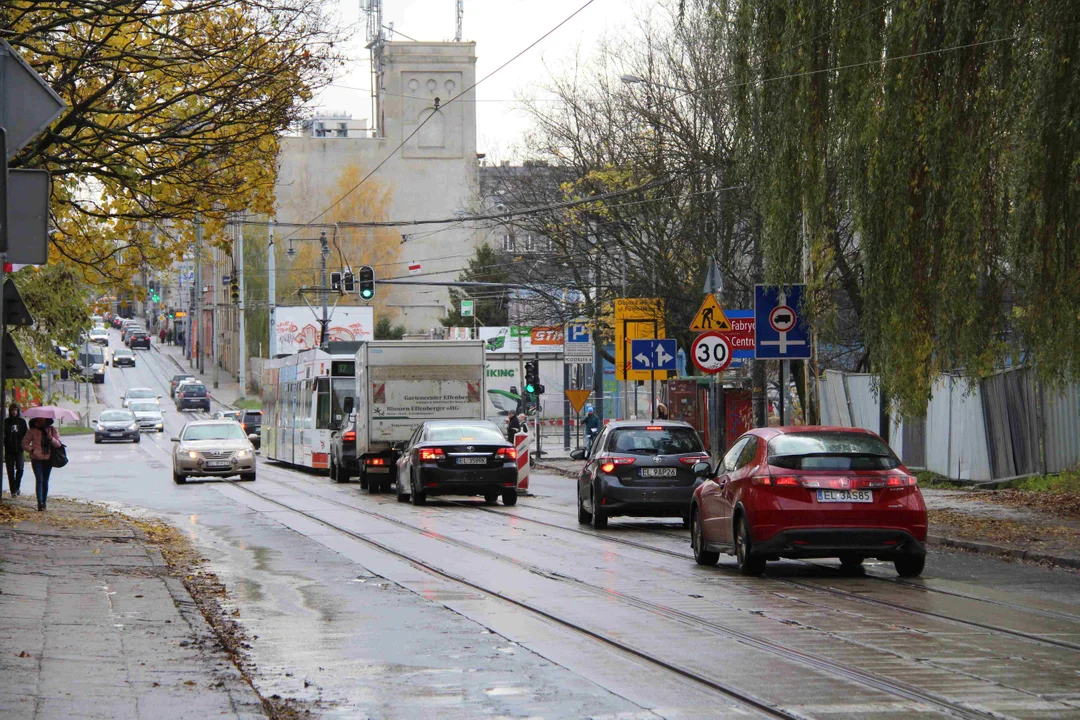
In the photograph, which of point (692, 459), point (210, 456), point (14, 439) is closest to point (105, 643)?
point (692, 459)

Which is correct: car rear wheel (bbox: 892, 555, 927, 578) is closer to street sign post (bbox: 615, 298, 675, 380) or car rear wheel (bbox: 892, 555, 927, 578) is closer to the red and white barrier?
the red and white barrier

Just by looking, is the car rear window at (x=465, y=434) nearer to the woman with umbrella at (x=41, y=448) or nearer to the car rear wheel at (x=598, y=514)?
the car rear wheel at (x=598, y=514)

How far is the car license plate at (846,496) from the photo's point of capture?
14.5 meters

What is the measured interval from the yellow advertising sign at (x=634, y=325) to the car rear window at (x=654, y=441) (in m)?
10.6

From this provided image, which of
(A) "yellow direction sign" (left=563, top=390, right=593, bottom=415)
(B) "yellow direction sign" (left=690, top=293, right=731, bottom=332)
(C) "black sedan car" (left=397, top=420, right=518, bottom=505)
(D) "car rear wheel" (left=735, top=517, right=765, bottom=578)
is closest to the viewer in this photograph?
(D) "car rear wheel" (left=735, top=517, right=765, bottom=578)

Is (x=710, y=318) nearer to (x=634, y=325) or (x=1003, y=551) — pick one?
(x=634, y=325)

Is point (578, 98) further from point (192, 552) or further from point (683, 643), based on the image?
point (683, 643)

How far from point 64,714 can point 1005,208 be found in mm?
11612

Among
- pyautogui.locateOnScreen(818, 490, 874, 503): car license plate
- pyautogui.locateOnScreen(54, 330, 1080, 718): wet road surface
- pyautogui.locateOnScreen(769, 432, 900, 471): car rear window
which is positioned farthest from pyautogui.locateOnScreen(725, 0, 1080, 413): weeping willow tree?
pyautogui.locateOnScreen(818, 490, 874, 503): car license plate

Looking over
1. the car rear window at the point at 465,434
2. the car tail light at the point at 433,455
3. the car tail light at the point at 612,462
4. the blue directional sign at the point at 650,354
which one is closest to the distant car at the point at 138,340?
A: the blue directional sign at the point at 650,354

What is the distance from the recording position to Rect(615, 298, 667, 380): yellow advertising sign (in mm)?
34531

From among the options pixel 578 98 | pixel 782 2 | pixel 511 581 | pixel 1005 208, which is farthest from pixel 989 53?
pixel 578 98

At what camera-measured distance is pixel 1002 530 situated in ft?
63.9

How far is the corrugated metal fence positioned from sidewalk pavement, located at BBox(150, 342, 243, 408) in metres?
65.2
